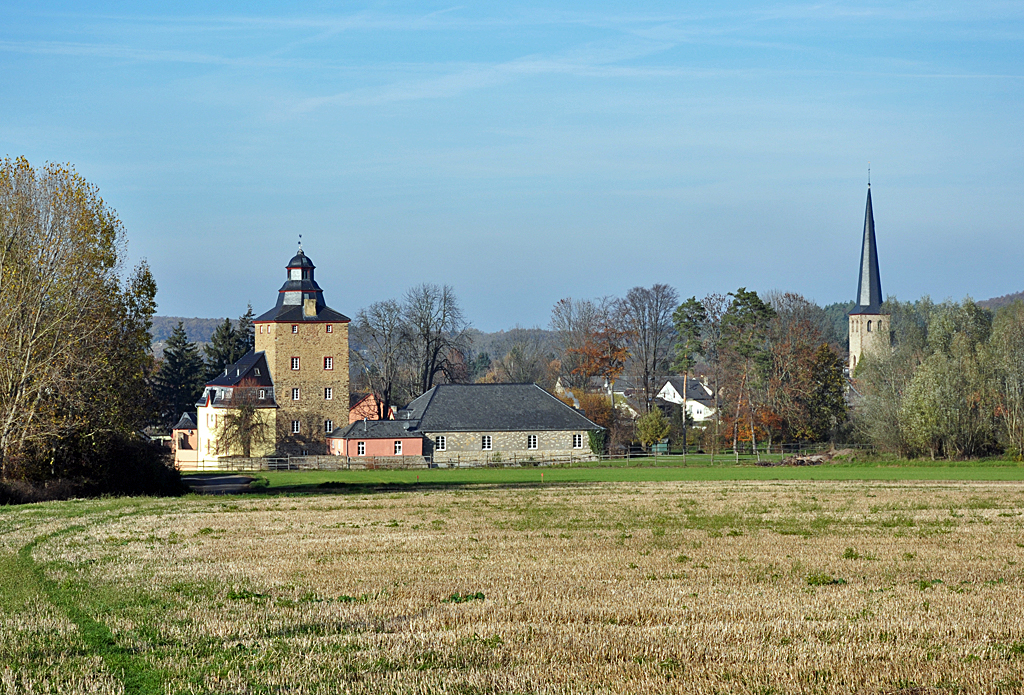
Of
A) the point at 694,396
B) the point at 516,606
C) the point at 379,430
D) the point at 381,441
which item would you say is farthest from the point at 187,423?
the point at 516,606

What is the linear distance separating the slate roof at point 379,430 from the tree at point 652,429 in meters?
17.0

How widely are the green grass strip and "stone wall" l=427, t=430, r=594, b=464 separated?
202ft

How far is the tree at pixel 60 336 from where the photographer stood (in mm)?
33812

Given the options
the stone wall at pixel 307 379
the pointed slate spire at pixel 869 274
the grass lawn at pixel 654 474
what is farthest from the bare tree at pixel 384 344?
the pointed slate spire at pixel 869 274

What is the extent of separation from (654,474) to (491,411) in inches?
927

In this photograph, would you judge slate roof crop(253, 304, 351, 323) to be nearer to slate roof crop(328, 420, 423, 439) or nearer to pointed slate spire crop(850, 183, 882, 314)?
slate roof crop(328, 420, 423, 439)

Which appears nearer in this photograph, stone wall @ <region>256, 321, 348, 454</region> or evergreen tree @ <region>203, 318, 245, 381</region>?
stone wall @ <region>256, 321, 348, 454</region>

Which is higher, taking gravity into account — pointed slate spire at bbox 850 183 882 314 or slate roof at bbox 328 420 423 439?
pointed slate spire at bbox 850 183 882 314

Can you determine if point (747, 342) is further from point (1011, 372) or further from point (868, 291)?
point (868, 291)

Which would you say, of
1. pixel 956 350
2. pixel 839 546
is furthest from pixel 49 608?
pixel 956 350

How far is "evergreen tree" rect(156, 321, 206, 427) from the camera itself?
3723 inches

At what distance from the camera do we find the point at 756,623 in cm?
1080

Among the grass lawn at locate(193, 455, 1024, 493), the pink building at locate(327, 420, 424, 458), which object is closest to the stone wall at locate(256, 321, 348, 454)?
the pink building at locate(327, 420, 424, 458)

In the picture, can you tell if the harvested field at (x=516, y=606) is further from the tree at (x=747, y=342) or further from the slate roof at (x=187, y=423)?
the slate roof at (x=187, y=423)
